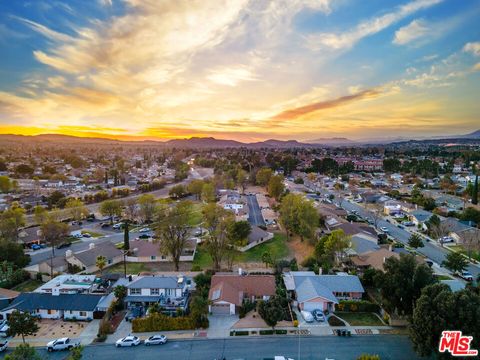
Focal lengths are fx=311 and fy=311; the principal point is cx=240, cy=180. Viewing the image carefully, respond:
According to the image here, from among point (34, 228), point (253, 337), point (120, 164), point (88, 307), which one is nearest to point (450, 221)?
point (253, 337)

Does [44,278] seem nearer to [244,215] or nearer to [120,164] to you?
[244,215]

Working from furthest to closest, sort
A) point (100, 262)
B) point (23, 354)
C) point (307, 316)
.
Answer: point (100, 262)
point (307, 316)
point (23, 354)

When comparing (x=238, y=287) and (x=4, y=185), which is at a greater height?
(x=4, y=185)

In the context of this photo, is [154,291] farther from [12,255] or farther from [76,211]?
[76,211]

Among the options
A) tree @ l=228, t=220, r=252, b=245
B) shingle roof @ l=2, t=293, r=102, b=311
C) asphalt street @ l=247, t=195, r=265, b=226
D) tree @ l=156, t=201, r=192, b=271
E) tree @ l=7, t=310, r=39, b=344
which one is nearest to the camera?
tree @ l=7, t=310, r=39, b=344

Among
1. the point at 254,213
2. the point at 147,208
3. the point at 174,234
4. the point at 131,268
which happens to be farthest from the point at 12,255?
the point at 254,213

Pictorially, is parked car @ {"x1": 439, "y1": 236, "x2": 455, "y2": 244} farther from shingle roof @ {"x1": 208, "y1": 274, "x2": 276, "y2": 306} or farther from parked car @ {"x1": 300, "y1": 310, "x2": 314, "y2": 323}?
shingle roof @ {"x1": 208, "y1": 274, "x2": 276, "y2": 306}

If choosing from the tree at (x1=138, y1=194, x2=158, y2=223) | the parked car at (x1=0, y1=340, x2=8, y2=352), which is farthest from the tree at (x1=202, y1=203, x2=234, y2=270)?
the tree at (x1=138, y1=194, x2=158, y2=223)
